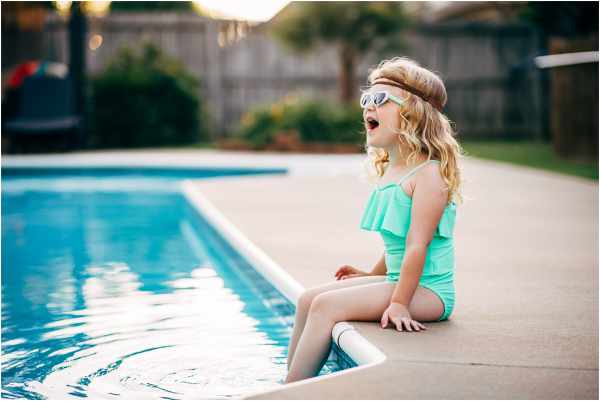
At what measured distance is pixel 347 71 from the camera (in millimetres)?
17609

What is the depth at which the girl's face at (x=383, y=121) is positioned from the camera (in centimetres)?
320

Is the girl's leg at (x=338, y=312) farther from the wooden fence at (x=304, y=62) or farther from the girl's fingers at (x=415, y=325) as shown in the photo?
the wooden fence at (x=304, y=62)

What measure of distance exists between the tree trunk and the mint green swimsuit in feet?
47.3

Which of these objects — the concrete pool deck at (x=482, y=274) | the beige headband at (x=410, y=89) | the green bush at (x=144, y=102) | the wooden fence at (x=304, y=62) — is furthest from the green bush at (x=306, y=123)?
the beige headband at (x=410, y=89)

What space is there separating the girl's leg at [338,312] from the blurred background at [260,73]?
954 cm

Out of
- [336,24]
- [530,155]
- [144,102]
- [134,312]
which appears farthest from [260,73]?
[134,312]

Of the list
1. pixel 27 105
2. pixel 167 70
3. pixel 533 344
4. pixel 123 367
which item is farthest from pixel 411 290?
pixel 167 70

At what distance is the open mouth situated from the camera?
127 inches

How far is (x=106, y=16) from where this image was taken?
17.5 m

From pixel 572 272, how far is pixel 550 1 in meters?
11.3

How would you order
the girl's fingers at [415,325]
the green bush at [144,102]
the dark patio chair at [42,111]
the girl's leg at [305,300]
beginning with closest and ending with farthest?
1. the girl's fingers at [415,325]
2. the girl's leg at [305,300]
3. the dark patio chair at [42,111]
4. the green bush at [144,102]

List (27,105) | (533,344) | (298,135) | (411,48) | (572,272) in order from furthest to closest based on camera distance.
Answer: (411,48)
(298,135)
(27,105)
(572,272)
(533,344)

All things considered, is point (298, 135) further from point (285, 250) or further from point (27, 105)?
point (285, 250)

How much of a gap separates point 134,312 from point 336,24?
42.9 feet
